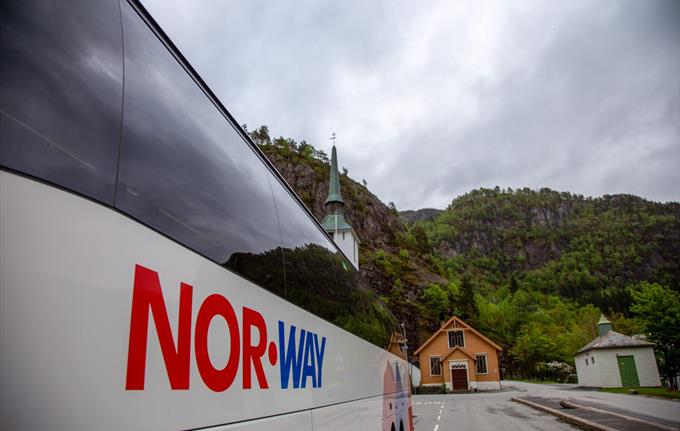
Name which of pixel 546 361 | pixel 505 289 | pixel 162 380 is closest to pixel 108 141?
pixel 162 380

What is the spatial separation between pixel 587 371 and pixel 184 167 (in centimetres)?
4920

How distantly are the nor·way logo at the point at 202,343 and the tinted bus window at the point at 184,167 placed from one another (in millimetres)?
261

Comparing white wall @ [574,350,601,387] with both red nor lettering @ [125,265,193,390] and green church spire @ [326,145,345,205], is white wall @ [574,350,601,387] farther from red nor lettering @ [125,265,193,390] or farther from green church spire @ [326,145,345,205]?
red nor lettering @ [125,265,193,390]

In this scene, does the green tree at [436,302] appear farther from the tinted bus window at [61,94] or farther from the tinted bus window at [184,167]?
the tinted bus window at [61,94]

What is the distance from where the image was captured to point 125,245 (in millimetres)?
1646

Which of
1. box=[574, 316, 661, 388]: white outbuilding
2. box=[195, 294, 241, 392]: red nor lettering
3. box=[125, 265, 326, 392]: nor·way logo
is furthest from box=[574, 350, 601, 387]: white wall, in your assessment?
box=[195, 294, 241, 392]: red nor lettering

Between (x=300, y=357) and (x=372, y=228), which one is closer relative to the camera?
(x=300, y=357)

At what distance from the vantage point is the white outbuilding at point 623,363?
3728cm

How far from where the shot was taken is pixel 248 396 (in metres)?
2.38

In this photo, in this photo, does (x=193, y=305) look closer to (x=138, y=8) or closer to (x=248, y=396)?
(x=248, y=396)

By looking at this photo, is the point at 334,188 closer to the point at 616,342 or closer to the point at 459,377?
the point at 459,377

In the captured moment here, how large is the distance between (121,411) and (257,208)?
184 cm

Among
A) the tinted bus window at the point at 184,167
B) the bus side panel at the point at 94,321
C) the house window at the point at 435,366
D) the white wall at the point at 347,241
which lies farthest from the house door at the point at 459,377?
the bus side panel at the point at 94,321

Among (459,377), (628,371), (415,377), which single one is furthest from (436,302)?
(628,371)
